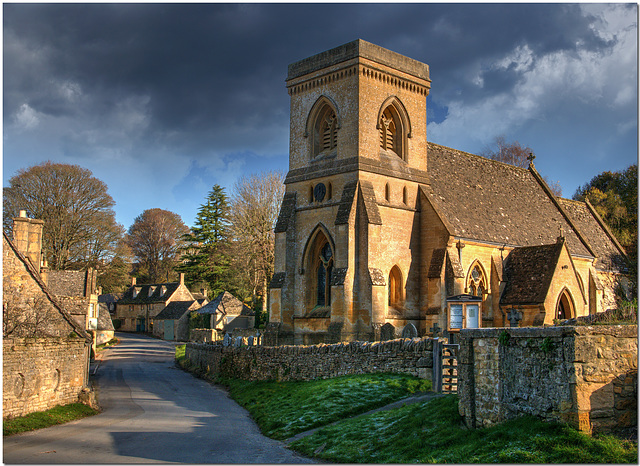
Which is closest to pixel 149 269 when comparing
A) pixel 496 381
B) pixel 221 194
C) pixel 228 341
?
pixel 221 194

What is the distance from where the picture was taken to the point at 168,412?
20.1 meters

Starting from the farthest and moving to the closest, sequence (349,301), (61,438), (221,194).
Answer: (221,194)
(349,301)
(61,438)

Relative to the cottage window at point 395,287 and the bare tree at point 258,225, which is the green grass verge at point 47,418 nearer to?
the cottage window at point 395,287

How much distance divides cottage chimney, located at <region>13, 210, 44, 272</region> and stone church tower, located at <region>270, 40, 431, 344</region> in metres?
10.8

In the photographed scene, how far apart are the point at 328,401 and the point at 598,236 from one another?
31.1 meters

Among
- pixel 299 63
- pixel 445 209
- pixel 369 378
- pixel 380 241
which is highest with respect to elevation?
pixel 299 63

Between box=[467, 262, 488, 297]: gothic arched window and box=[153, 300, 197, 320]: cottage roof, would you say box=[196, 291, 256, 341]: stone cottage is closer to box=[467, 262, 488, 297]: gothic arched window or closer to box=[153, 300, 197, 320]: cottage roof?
box=[153, 300, 197, 320]: cottage roof

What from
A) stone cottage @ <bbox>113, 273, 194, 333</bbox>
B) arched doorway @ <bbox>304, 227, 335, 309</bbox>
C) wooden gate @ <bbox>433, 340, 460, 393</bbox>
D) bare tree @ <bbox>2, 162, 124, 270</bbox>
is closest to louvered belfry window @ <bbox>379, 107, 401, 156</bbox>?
arched doorway @ <bbox>304, 227, 335, 309</bbox>

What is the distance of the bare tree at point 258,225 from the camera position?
51.7m

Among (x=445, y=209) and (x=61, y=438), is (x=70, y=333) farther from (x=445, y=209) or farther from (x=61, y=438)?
(x=445, y=209)

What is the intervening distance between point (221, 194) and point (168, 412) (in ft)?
169

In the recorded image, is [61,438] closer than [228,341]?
Yes

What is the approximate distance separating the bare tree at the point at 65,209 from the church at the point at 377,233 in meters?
27.8

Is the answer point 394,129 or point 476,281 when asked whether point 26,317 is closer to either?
point 394,129
